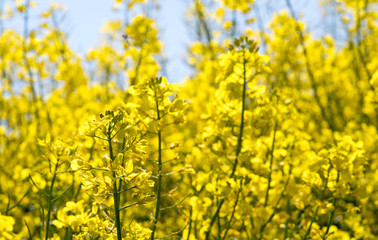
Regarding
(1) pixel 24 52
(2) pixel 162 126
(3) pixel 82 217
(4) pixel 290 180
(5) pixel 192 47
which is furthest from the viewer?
(5) pixel 192 47

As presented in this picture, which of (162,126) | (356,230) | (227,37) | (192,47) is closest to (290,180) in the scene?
(356,230)

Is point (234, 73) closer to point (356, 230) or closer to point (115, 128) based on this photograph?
point (115, 128)

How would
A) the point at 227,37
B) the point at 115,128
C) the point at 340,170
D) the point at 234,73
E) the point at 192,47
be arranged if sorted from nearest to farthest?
the point at 115,128 < the point at 340,170 < the point at 234,73 < the point at 227,37 < the point at 192,47

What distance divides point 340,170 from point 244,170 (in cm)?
46

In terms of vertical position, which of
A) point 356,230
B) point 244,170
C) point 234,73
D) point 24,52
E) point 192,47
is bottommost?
point 356,230

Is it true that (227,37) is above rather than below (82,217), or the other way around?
above

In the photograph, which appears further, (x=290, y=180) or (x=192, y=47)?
(x=192, y=47)

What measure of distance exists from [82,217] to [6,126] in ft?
14.9

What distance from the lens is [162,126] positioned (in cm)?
180

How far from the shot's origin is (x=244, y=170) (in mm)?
2211

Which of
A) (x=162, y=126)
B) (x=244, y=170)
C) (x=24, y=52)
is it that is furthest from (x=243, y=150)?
(x=24, y=52)

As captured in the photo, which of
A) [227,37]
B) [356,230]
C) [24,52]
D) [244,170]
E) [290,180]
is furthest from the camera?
[227,37]

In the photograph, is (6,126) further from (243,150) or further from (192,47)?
(243,150)

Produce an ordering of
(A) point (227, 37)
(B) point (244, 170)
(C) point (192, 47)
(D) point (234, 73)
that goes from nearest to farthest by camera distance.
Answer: (B) point (244, 170)
(D) point (234, 73)
(A) point (227, 37)
(C) point (192, 47)
